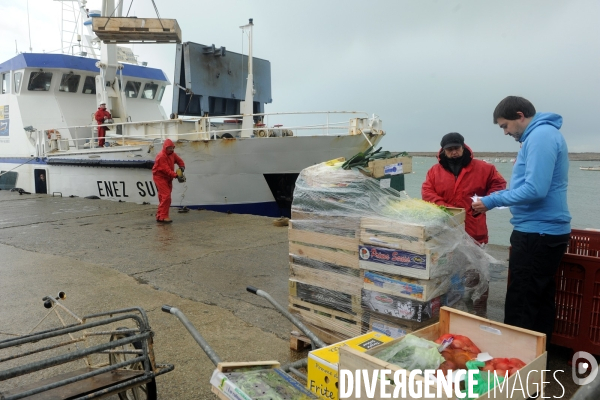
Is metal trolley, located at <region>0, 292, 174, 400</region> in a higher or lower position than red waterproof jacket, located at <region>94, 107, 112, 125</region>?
lower

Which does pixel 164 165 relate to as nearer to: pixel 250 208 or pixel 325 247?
pixel 250 208

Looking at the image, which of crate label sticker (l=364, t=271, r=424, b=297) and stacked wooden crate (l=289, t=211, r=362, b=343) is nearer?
crate label sticker (l=364, t=271, r=424, b=297)

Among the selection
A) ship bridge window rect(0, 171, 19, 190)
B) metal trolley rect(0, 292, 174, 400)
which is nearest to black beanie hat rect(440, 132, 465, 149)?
metal trolley rect(0, 292, 174, 400)

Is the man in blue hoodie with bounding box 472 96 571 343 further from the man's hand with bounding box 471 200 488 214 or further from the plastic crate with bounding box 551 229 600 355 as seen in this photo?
the plastic crate with bounding box 551 229 600 355

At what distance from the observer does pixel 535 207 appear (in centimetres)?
285

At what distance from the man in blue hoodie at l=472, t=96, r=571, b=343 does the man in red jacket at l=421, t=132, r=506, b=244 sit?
34.4 inches

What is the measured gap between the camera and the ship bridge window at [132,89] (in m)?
15.0

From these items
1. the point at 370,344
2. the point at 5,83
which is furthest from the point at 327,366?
the point at 5,83

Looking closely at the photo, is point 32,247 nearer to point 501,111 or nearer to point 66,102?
point 501,111

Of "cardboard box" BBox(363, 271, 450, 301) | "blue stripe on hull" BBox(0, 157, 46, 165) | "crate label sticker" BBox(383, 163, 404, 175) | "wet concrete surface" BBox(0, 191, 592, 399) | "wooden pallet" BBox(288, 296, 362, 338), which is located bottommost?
"wet concrete surface" BBox(0, 191, 592, 399)

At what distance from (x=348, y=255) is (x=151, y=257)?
154 inches

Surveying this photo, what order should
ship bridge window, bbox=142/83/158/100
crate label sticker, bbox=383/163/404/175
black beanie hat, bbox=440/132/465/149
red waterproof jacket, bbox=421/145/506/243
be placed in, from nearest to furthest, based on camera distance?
crate label sticker, bbox=383/163/404/175 < black beanie hat, bbox=440/132/465/149 < red waterproof jacket, bbox=421/145/506/243 < ship bridge window, bbox=142/83/158/100

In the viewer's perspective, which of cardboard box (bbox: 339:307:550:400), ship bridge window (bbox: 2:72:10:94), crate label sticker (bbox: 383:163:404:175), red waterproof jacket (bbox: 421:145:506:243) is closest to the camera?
cardboard box (bbox: 339:307:550:400)

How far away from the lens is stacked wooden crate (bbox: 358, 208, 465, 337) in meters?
2.70
